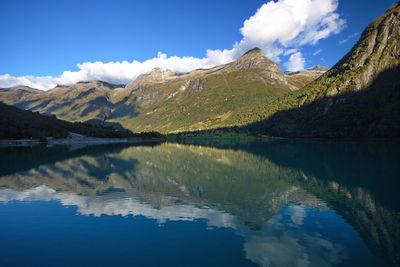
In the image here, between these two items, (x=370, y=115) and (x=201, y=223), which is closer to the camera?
(x=201, y=223)

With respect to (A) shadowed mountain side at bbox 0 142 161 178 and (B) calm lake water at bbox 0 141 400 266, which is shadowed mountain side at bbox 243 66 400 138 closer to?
(B) calm lake water at bbox 0 141 400 266

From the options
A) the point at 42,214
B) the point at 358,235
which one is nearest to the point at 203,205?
the point at 358,235

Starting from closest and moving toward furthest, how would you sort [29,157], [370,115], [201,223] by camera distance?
1. [201,223]
2. [29,157]
3. [370,115]

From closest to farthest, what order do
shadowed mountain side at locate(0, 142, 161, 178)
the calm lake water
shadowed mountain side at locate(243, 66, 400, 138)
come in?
the calm lake water < shadowed mountain side at locate(0, 142, 161, 178) < shadowed mountain side at locate(243, 66, 400, 138)

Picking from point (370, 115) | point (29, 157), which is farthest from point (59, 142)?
point (370, 115)

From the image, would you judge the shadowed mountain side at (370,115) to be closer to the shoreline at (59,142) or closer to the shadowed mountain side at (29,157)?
the shadowed mountain side at (29,157)

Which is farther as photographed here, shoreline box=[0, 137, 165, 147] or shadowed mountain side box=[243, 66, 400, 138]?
shadowed mountain side box=[243, 66, 400, 138]

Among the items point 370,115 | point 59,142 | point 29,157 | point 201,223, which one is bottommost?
point 29,157

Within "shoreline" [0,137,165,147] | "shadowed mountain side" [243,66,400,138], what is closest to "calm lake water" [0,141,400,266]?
"shoreline" [0,137,165,147]

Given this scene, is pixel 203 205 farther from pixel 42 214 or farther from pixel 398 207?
pixel 398 207

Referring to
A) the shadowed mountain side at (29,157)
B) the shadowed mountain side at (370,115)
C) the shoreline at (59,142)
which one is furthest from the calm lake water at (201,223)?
the shadowed mountain side at (370,115)

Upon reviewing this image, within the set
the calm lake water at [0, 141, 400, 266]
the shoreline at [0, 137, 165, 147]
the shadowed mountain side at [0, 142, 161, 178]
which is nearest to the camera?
the calm lake water at [0, 141, 400, 266]

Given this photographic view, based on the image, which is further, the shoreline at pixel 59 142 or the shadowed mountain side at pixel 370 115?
the shadowed mountain side at pixel 370 115

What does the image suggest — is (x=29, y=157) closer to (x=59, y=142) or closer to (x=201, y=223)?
(x=201, y=223)
